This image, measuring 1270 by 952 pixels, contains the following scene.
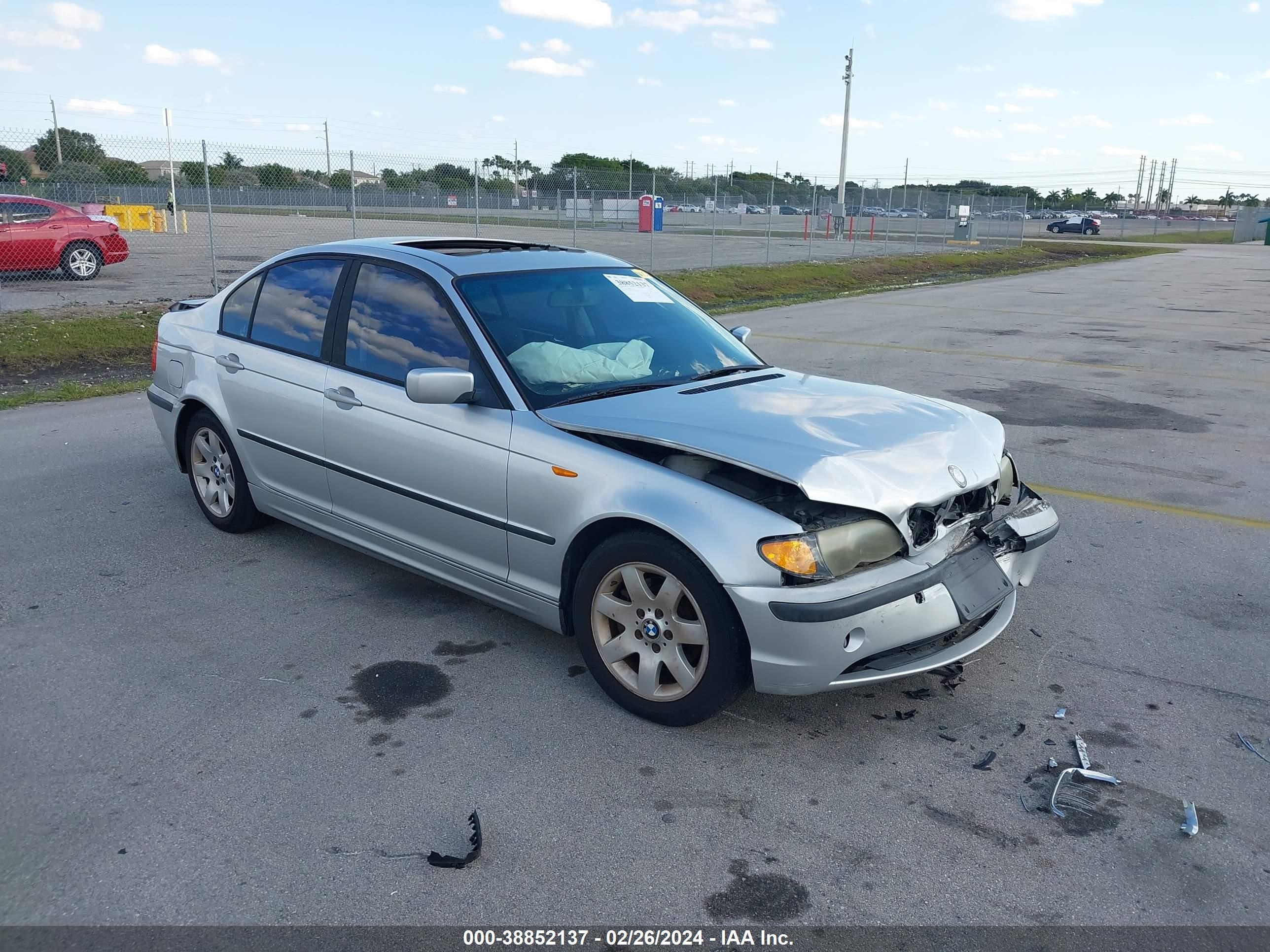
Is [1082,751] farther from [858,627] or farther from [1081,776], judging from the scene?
[858,627]

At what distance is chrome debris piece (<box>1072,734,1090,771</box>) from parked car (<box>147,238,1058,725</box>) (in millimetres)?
450

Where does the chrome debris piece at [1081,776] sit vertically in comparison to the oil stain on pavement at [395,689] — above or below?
above

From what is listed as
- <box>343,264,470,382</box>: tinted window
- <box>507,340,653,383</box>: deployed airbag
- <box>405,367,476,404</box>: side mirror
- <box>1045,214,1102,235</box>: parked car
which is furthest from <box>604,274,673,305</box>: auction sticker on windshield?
<box>1045,214,1102,235</box>: parked car

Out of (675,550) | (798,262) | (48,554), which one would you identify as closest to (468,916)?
(675,550)

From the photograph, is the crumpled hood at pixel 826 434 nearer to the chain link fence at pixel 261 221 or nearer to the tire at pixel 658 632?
the tire at pixel 658 632

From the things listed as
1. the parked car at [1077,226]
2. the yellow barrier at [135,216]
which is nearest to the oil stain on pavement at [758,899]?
the yellow barrier at [135,216]

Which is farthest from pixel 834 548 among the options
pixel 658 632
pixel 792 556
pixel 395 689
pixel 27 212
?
pixel 27 212

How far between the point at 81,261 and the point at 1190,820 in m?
19.4

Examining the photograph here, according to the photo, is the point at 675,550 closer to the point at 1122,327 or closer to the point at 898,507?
the point at 898,507

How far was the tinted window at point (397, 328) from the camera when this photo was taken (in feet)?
14.7

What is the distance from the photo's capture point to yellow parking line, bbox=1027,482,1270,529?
6.26 metres

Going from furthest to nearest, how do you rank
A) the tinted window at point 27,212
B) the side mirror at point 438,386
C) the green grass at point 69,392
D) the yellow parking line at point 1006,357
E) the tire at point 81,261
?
the tire at point 81,261, the tinted window at point 27,212, the yellow parking line at point 1006,357, the green grass at point 69,392, the side mirror at point 438,386

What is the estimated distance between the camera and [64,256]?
17953 mm

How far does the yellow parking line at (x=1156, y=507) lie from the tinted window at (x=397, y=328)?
4.20m
